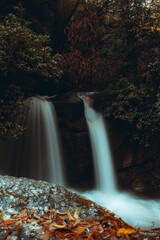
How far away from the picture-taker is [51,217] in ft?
5.08

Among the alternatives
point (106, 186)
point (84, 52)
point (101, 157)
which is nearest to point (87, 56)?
point (84, 52)

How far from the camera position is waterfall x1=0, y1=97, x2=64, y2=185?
19.6ft

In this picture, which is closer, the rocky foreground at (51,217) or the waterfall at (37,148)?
the rocky foreground at (51,217)

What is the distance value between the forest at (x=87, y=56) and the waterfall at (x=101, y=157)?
2.43 feet

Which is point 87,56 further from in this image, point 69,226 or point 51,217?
point 69,226

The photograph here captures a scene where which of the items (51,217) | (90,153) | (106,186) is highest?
(51,217)

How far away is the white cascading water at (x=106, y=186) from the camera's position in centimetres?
518

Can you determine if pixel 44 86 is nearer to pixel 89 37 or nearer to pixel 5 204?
pixel 89 37

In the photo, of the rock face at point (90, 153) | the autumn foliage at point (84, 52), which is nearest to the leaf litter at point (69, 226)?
the rock face at point (90, 153)

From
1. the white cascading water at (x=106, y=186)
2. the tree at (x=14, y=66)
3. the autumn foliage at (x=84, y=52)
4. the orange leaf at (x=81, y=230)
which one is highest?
the autumn foliage at (x=84, y=52)

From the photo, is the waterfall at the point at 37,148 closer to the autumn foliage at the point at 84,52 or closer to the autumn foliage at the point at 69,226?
the autumn foliage at the point at 84,52

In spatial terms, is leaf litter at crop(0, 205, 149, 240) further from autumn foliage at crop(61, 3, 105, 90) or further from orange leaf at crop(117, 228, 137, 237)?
autumn foliage at crop(61, 3, 105, 90)

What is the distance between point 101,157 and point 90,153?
483 mm

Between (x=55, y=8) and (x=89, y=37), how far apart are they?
7.52 feet
